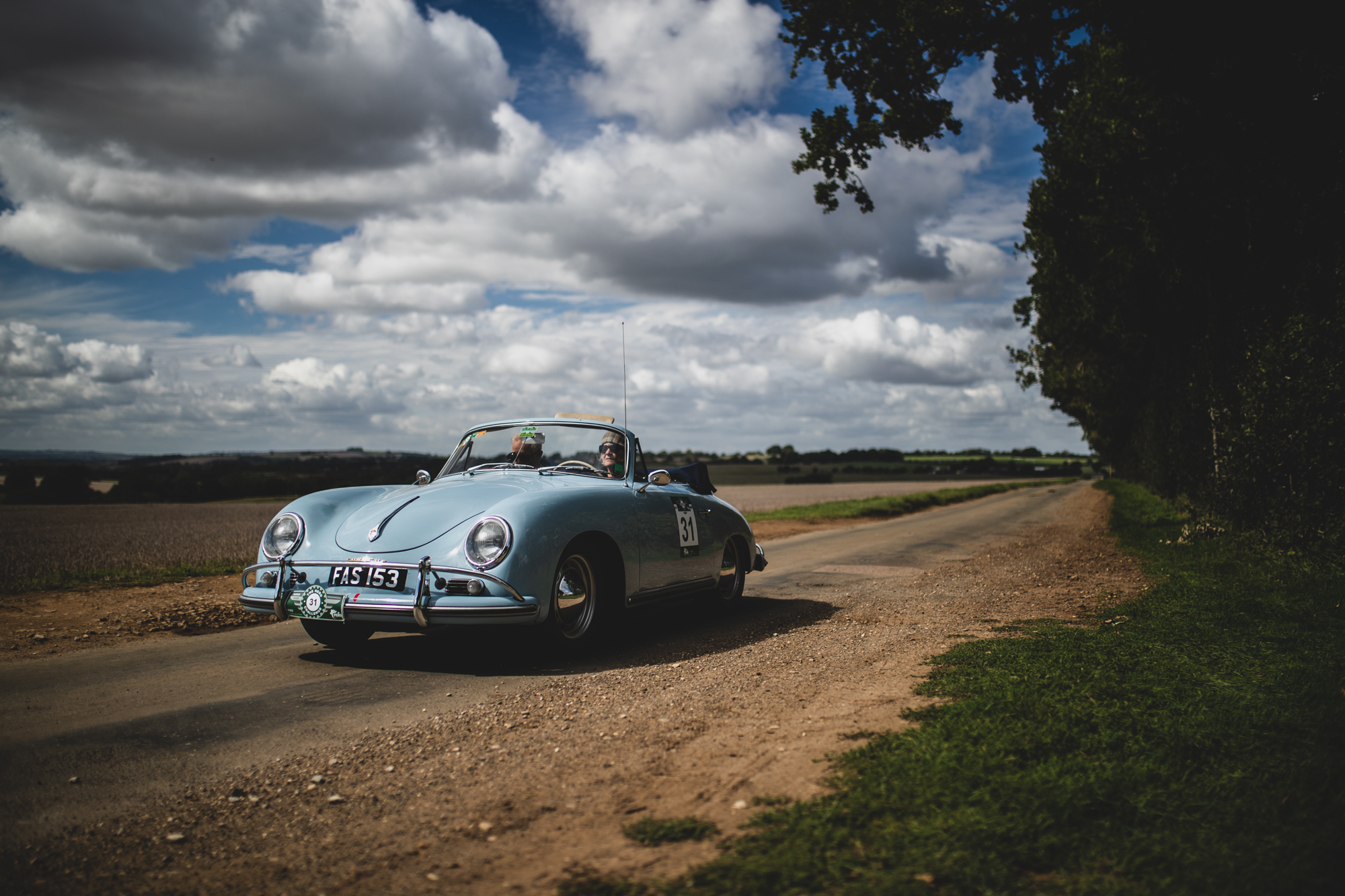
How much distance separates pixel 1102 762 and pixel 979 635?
2.83 m

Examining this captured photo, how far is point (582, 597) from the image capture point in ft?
17.6

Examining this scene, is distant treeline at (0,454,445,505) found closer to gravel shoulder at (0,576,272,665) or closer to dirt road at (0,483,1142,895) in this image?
gravel shoulder at (0,576,272,665)

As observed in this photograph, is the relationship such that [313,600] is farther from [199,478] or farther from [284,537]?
Result: [199,478]

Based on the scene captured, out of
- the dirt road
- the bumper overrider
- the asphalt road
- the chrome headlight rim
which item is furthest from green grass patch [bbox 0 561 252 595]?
the bumper overrider

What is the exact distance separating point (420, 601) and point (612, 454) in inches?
88.5

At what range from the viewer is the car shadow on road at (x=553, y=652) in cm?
509

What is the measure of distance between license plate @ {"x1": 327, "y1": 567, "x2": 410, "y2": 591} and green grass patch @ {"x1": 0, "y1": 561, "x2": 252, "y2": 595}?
17.3 ft

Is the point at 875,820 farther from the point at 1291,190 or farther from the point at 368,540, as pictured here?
the point at 1291,190

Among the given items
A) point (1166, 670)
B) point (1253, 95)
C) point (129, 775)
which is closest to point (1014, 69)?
point (1253, 95)

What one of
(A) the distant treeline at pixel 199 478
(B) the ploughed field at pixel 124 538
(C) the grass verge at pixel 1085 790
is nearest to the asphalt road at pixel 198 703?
(C) the grass verge at pixel 1085 790

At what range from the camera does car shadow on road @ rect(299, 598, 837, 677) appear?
5.09 m

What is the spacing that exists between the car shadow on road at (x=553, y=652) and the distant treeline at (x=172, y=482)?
71.0 feet

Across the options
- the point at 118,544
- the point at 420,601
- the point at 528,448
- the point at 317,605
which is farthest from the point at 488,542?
the point at 118,544

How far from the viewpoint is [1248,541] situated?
31.6 feet
